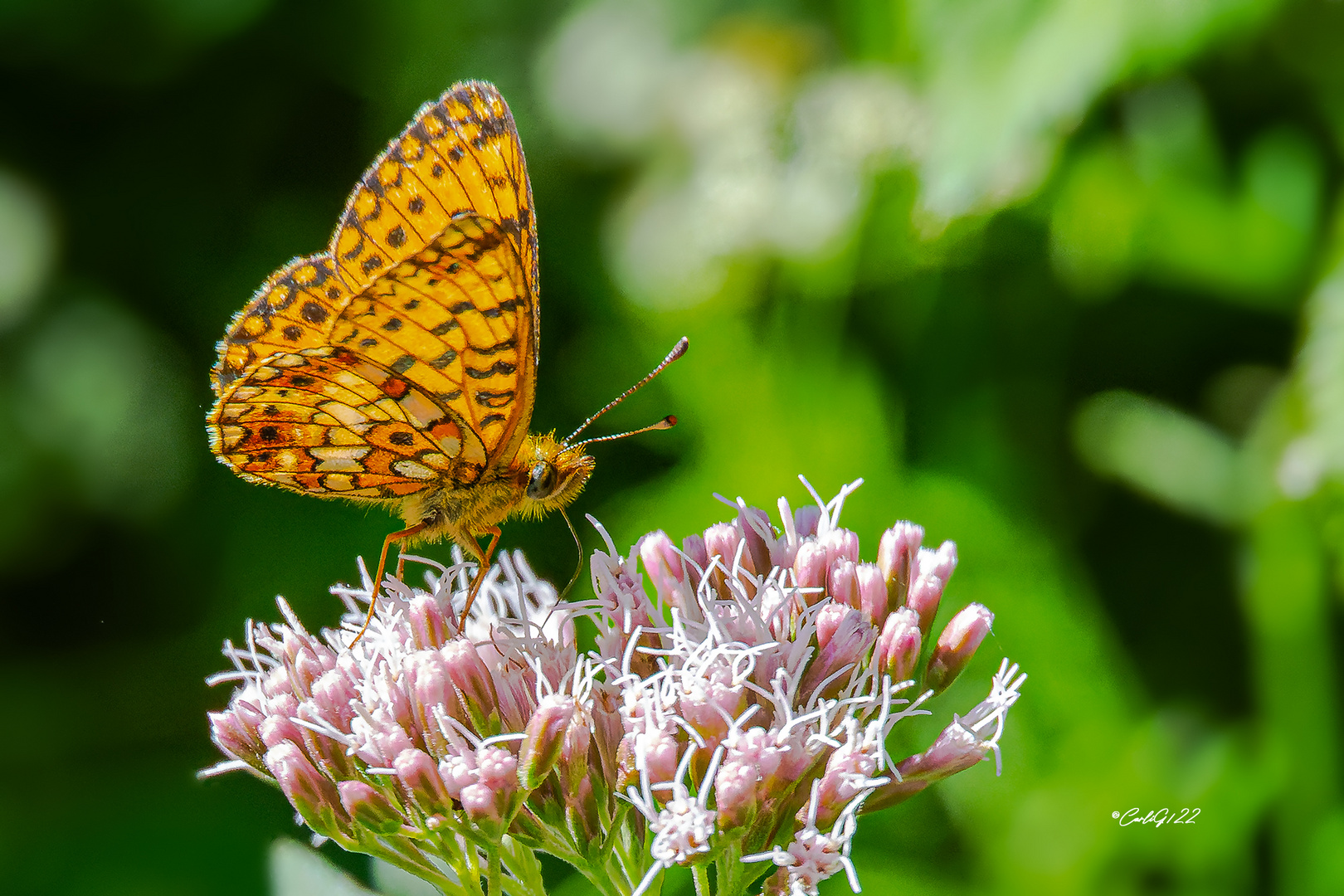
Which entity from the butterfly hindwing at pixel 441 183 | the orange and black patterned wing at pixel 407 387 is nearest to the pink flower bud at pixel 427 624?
the orange and black patterned wing at pixel 407 387

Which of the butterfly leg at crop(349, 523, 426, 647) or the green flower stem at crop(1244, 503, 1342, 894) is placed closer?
the butterfly leg at crop(349, 523, 426, 647)

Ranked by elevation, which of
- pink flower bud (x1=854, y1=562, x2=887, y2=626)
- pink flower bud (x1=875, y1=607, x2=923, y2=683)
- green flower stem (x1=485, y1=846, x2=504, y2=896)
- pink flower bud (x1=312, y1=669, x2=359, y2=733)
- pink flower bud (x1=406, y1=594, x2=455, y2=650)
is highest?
pink flower bud (x1=854, y1=562, x2=887, y2=626)

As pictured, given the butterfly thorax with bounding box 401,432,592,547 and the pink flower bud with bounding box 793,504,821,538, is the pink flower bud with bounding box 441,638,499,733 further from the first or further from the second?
the pink flower bud with bounding box 793,504,821,538

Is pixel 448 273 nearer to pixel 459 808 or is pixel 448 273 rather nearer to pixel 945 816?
pixel 459 808

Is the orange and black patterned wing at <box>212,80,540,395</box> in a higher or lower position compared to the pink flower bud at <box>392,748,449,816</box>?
higher

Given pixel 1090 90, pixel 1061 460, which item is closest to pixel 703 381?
pixel 1061 460

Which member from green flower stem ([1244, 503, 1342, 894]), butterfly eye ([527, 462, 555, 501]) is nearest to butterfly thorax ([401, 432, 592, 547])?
butterfly eye ([527, 462, 555, 501])
